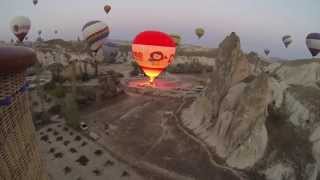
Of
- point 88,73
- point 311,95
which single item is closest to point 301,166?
point 311,95

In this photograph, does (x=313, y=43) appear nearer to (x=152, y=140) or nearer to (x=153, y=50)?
(x=153, y=50)

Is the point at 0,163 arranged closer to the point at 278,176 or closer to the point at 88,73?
the point at 278,176

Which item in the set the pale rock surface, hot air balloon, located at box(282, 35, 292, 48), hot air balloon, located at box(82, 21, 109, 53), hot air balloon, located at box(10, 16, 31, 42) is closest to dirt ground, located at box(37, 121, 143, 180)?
the pale rock surface

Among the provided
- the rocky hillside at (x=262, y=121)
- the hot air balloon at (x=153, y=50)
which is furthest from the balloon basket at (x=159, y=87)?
the rocky hillside at (x=262, y=121)

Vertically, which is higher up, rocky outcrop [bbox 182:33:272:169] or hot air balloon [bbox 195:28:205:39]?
hot air balloon [bbox 195:28:205:39]

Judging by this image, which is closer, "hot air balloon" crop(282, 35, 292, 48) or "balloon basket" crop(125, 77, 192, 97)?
"balloon basket" crop(125, 77, 192, 97)

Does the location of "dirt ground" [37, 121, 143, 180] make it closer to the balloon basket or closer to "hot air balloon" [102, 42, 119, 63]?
the balloon basket
